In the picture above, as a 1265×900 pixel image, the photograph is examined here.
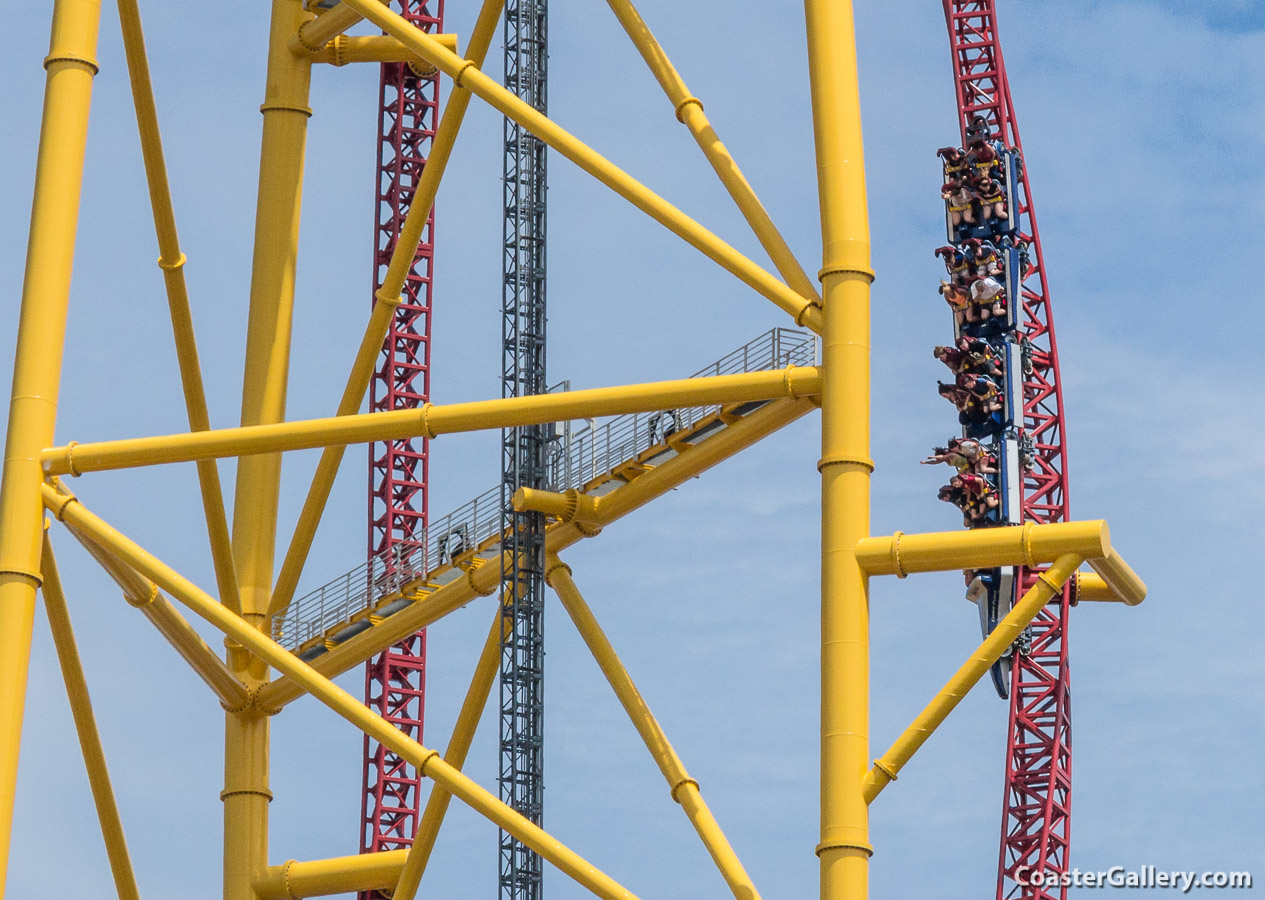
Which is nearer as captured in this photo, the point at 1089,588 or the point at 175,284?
the point at 175,284

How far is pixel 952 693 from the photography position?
24625 mm

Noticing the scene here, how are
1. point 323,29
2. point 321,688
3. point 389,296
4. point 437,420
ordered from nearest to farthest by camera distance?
point 437,420, point 321,688, point 389,296, point 323,29

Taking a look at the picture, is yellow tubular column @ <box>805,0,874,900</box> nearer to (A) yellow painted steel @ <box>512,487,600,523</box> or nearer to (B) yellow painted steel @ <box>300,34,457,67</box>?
(A) yellow painted steel @ <box>512,487,600,523</box>

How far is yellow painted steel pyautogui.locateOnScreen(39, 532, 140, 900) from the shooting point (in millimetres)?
29906

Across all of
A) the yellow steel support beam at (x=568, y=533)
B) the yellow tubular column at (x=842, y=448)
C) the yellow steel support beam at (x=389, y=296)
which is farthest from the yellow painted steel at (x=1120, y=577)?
the yellow steel support beam at (x=389, y=296)

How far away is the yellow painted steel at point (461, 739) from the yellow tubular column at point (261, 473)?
7.94 feet

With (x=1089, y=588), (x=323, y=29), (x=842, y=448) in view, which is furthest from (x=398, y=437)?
(x=1089, y=588)

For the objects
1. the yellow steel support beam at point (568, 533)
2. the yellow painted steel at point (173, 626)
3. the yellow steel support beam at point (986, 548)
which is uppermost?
the yellow steel support beam at point (568, 533)

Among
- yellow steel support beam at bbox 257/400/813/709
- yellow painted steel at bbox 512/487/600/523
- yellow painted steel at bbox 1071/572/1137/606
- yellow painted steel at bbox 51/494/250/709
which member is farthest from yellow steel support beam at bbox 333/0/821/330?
yellow painted steel at bbox 1071/572/1137/606

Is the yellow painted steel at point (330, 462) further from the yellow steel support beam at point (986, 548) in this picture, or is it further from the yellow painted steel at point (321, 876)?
the yellow steel support beam at point (986, 548)

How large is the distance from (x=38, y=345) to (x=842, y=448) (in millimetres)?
8474

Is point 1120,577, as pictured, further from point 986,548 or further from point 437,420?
point 437,420

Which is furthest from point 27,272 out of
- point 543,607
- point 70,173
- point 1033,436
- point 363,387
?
point 1033,436

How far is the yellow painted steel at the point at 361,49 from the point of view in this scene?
116 ft
